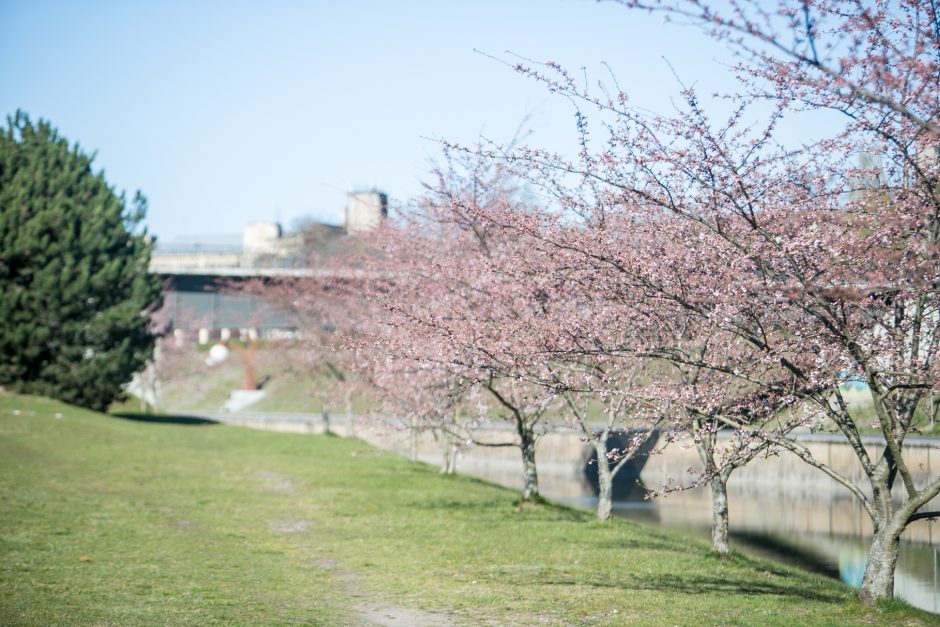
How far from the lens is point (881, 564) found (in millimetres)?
11039

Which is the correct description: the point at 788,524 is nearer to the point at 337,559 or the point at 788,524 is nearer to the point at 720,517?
the point at 720,517

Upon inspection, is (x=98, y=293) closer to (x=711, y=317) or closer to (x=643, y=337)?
(x=643, y=337)

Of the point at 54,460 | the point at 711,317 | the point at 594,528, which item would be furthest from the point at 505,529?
the point at 54,460

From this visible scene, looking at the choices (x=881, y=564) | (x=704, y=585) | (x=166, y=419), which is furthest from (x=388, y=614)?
(x=166, y=419)

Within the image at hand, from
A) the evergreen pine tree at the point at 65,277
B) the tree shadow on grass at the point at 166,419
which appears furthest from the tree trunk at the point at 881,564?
the tree shadow on grass at the point at 166,419

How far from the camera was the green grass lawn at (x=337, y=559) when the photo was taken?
11281 mm

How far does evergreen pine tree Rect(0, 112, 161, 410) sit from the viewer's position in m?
40.5

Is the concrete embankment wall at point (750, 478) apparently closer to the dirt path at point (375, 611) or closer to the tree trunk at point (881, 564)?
the dirt path at point (375, 611)

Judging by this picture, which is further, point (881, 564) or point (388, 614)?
point (388, 614)

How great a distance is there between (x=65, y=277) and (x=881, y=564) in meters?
35.9

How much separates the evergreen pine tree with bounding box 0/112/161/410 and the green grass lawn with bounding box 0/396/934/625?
14518 millimetres

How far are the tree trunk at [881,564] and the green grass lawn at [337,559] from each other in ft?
0.89

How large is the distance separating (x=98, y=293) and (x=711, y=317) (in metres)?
36.8

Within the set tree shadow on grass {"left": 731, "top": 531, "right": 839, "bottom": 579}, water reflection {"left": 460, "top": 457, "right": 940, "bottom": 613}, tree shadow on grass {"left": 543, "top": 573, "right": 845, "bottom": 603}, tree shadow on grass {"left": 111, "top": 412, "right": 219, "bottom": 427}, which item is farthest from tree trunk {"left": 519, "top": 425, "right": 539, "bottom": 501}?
tree shadow on grass {"left": 111, "top": 412, "right": 219, "bottom": 427}
